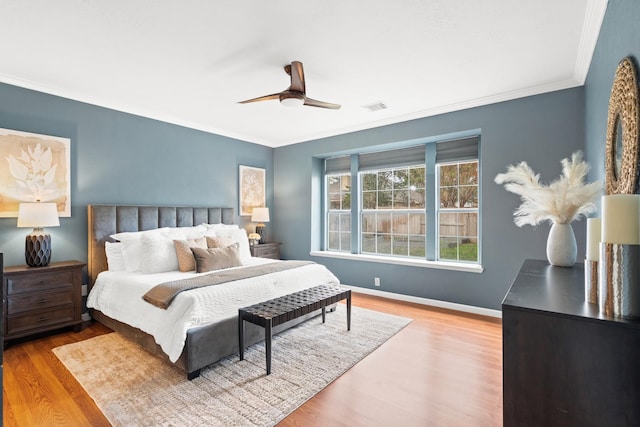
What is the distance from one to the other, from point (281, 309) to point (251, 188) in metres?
3.36

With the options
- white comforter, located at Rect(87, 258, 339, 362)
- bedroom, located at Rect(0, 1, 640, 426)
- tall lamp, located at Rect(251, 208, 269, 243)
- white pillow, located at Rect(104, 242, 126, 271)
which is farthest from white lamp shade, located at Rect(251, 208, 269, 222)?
white pillow, located at Rect(104, 242, 126, 271)

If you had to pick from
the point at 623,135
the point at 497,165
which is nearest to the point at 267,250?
the point at 497,165

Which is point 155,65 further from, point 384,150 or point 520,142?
point 520,142

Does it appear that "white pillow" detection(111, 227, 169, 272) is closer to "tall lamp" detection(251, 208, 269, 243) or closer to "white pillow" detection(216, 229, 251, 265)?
"white pillow" detection(216, 229, 251, 265)

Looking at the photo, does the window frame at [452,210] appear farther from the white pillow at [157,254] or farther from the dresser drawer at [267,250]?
the white pillow at [157,254]

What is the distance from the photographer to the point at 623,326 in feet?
3.01

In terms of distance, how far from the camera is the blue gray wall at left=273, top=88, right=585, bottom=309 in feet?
11.0

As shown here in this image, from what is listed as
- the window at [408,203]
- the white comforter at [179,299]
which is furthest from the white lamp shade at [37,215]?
the window at [408,203]

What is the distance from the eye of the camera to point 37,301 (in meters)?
3.07

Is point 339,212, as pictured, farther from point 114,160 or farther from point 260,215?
point 114,160

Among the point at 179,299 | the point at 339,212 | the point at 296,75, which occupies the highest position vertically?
the point at 296,75

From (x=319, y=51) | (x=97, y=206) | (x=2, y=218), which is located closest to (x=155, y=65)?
(x=319, y=51)

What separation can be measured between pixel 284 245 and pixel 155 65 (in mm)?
3737

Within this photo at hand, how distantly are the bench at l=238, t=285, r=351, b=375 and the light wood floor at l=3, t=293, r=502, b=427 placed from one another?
2.02ft
